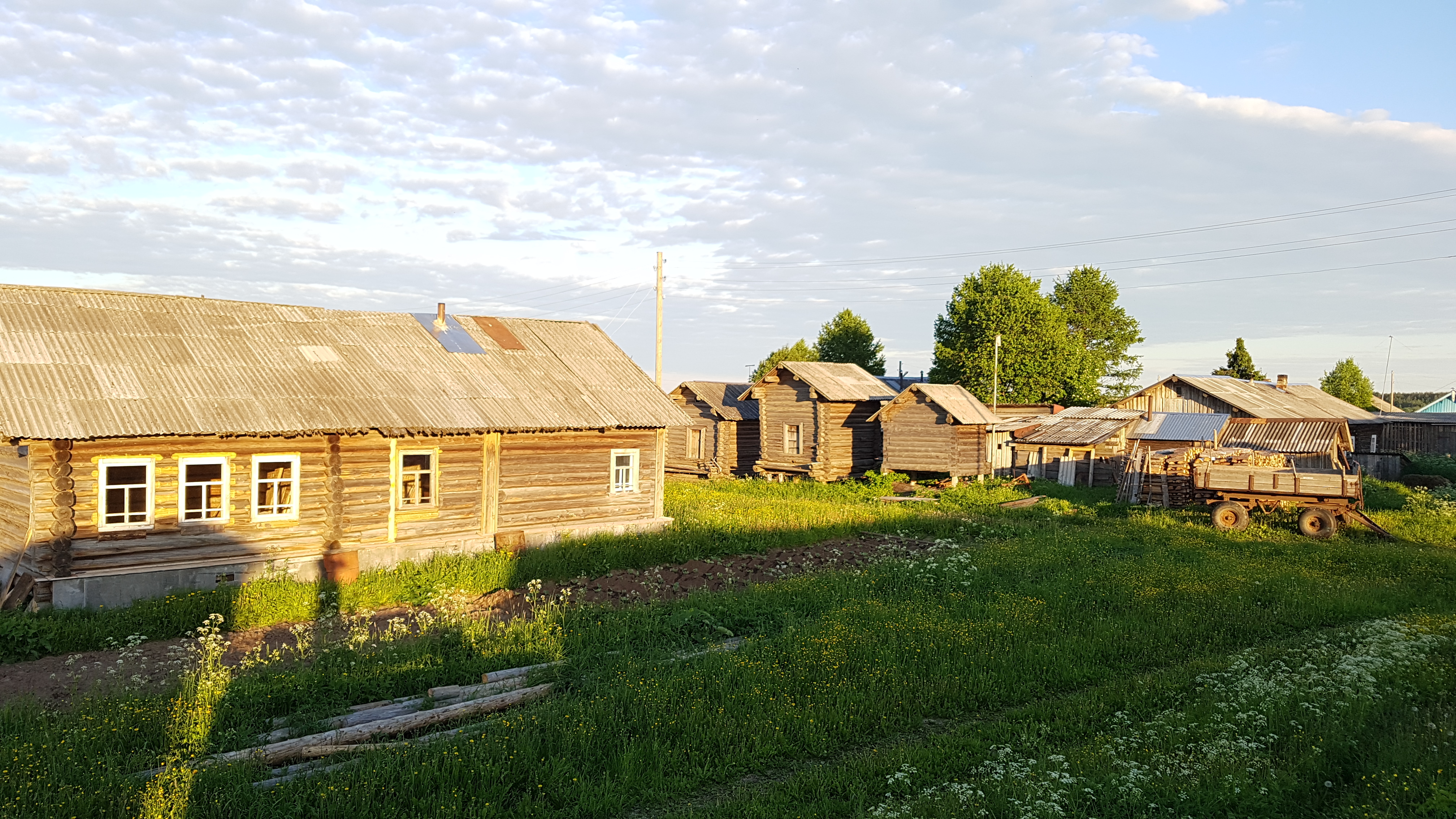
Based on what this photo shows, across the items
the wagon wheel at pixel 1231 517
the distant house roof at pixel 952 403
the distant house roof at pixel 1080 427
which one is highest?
the distant house roof at pixel 952 403

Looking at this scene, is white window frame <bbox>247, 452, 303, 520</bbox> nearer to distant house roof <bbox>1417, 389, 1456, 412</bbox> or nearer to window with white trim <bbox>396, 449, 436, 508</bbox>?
window with white trim <bbox>396, 449, 436, 508</bbox>

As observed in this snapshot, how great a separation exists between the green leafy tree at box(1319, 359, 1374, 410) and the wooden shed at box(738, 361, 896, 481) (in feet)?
196

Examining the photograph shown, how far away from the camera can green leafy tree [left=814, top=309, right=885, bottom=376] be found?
235 feet

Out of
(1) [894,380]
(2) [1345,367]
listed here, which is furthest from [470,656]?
(2) [1345,367]

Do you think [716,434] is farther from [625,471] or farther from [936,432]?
[625,471]

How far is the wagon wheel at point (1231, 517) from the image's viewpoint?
24047 millimetres

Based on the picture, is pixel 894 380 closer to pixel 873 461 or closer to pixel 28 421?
pixel 873 461

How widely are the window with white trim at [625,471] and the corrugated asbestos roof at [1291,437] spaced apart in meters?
23.5

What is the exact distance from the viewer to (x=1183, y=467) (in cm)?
2809

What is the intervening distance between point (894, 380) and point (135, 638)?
5088 cm

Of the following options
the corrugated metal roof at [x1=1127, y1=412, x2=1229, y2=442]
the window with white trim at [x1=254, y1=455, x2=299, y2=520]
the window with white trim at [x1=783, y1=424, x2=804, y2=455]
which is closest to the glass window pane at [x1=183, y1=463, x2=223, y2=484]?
the window with white trim at [x1=254, y1=455, x2=299, y2=520]

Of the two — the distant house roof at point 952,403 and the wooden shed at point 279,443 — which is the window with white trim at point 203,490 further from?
the distant house roof at point 952,403

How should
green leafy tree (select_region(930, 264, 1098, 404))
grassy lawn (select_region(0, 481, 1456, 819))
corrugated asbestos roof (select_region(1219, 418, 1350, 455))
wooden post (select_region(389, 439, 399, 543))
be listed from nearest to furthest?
1. grassy lawn (select_region(0, 481, 1456, 819))
2. wooden post (select_region(389, 439, 399, 543))
3. corrugated asbestos roof (select_region(1219, 418, 1350, 455))
4. green leafy tree (select_region(930, 264, 1098, 404))

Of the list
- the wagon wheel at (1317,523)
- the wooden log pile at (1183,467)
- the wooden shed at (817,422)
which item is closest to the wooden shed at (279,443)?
the wooden shed at (817,422)
